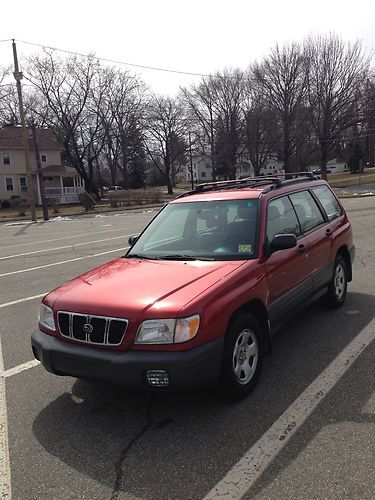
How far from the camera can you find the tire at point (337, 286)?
561cm

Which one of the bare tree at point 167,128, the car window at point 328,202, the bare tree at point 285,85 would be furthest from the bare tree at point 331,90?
the car window at point 328,202

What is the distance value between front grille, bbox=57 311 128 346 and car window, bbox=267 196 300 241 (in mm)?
1837

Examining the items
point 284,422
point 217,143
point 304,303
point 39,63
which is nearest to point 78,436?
point 284,422

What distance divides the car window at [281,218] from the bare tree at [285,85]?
162 feet

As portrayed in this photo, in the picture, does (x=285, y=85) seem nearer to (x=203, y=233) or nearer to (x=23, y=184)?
(x=23, y=184)

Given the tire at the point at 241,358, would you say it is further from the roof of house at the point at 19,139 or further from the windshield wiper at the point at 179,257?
the roof of house at the point at 19,139

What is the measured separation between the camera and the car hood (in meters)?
3.15

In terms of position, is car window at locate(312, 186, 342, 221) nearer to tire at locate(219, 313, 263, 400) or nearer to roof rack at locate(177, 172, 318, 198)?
roof rack at locate(177, 172, 318, 198)

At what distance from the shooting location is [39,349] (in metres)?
3.49

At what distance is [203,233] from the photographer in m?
4.47

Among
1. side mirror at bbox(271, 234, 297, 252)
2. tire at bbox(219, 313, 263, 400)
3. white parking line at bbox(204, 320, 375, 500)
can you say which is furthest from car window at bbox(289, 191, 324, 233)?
tire at bbox(219, 313, 263, 400)

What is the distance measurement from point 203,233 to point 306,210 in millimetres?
1540

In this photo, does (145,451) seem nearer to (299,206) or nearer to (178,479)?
(178,479)

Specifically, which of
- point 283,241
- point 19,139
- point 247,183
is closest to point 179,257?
point 283,241
